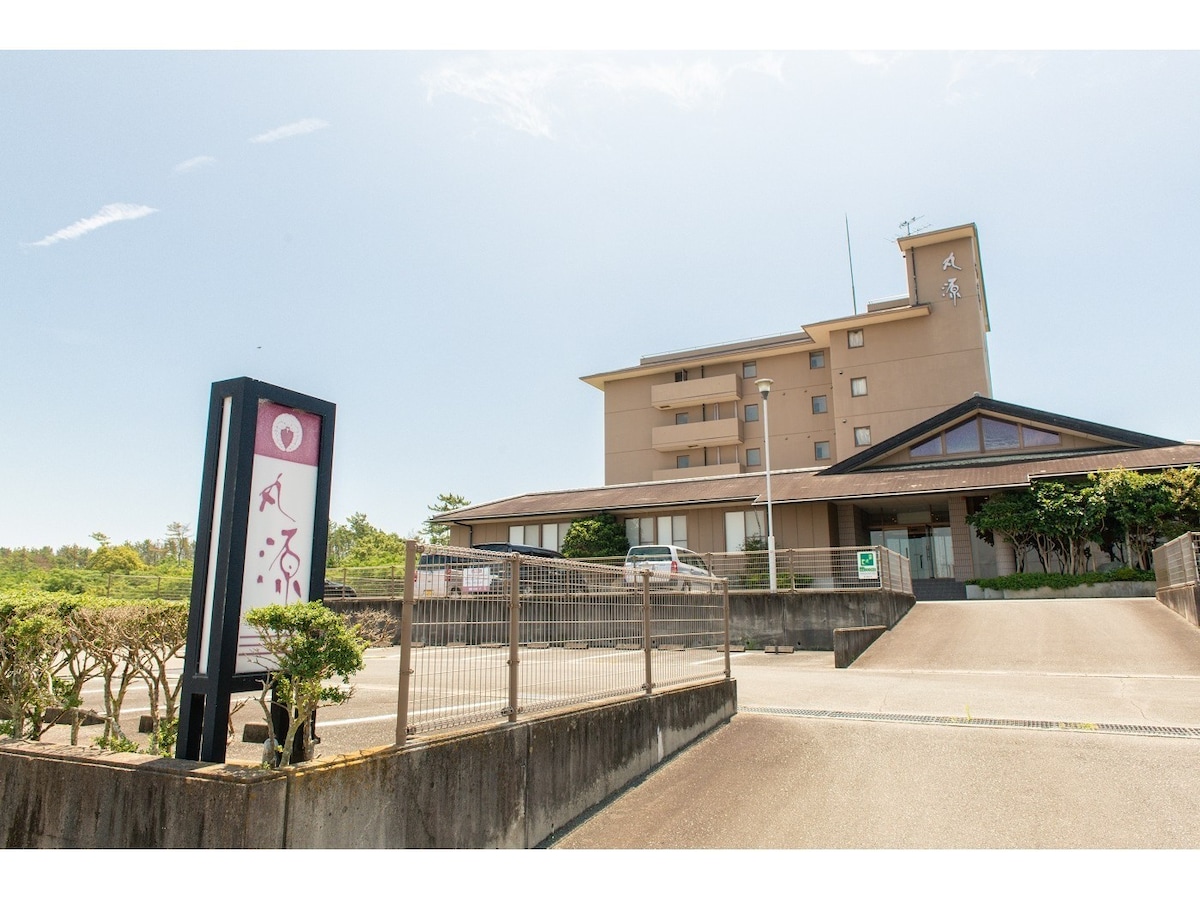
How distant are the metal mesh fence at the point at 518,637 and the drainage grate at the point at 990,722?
2.19 metres

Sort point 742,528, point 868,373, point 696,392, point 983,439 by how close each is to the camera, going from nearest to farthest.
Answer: point 983,439 → point 742,528 → point 868,373 → point 696,392

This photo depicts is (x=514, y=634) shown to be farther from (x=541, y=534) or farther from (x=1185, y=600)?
(x=541, y=534)

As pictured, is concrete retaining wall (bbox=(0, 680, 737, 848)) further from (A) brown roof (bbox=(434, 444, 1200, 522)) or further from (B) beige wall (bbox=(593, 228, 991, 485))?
(B) beige wall (bbox=(593, 228, 991, 485))

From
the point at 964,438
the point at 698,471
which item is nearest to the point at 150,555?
the point at 698,471

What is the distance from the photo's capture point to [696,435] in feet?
148

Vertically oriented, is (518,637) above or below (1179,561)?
below

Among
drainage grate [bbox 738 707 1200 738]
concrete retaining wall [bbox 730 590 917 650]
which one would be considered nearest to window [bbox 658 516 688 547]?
concrete retaining wall [bbox 730 590 917 650]

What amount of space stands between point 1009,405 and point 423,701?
27508mm

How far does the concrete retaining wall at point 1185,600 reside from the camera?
1439 cm

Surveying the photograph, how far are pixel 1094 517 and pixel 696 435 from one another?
24749 mm

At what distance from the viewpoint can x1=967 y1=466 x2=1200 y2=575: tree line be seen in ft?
69.8

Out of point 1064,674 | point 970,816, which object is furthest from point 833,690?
point 970,816

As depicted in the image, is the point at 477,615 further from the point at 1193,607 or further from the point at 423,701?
the point at 1193,607

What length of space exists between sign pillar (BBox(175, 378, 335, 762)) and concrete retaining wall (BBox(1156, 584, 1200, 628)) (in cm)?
1632
